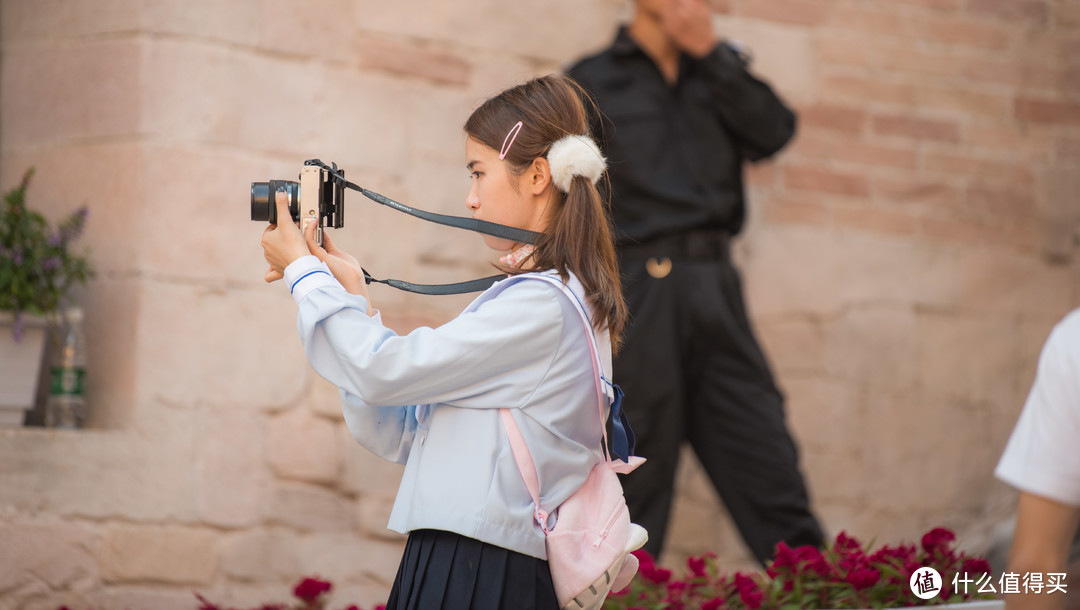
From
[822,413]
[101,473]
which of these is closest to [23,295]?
[101,473]

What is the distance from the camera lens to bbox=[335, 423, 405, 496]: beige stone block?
11.2 ft

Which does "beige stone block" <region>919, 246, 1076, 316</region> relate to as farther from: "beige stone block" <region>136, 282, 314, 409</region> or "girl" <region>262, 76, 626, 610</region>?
"girl" <region>262, 76, 626, 610</region>

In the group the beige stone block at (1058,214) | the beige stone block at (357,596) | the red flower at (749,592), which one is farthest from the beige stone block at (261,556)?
the beige stone block at (1058,214)

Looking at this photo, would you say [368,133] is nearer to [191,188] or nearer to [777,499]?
[191,188]

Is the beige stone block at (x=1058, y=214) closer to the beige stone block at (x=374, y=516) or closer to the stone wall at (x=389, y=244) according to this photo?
the stone wall at (x=389, y=244)

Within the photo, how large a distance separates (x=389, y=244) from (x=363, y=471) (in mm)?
704

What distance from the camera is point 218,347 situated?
327cm

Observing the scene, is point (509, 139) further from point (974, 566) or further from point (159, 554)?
point (159, 554)

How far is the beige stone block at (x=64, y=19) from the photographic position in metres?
3.27

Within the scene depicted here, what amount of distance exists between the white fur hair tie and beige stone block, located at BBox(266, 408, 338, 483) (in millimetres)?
1742

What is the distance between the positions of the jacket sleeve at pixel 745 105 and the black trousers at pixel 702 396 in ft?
1.16

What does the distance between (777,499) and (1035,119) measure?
2113mm

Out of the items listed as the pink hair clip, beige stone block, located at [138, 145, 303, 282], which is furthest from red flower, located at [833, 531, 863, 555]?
beige stone block, located at [138, 145, 303, 282]

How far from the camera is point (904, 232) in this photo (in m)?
4.19
